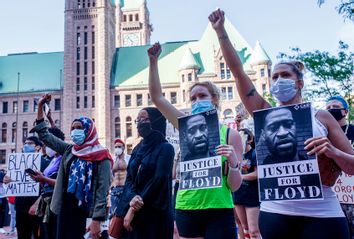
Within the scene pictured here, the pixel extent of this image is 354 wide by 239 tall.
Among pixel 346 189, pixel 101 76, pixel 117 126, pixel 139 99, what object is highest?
pixel 101 76

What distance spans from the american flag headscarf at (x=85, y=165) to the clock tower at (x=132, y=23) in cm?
7733

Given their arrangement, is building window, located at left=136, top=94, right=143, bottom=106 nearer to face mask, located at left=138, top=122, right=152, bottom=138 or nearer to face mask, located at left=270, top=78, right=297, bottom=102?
face mask, located at left=138, top=122, right=152, bottom=138

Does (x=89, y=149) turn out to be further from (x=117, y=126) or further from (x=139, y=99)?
(x=139, y=99)

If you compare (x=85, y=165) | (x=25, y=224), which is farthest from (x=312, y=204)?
(x=25, y=224)

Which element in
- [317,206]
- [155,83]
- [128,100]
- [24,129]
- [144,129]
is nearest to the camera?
[317,206]

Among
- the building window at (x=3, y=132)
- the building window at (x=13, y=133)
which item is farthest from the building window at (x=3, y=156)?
the building window at (x=13, y=133)

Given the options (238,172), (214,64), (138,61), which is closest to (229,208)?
(238,172)

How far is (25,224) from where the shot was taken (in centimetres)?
649

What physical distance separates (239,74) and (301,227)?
47.2 inches

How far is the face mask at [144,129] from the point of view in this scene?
3.75 metres

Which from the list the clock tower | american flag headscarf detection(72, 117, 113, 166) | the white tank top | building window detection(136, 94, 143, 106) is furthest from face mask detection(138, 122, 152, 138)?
the clock tower

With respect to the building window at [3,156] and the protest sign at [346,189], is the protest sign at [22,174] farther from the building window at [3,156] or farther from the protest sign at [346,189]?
the building window at [3,156]

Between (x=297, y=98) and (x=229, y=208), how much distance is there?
3.32 ft

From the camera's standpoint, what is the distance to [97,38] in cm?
6006
